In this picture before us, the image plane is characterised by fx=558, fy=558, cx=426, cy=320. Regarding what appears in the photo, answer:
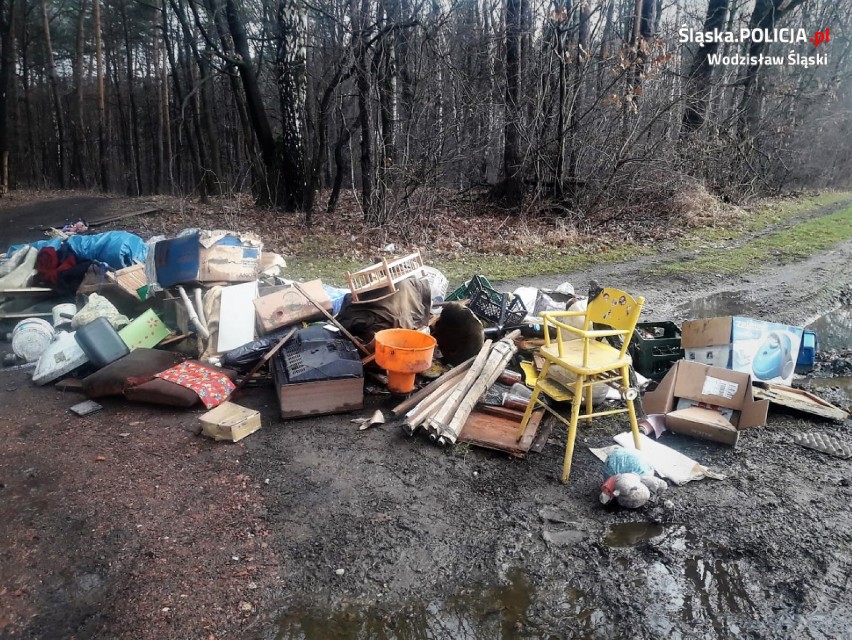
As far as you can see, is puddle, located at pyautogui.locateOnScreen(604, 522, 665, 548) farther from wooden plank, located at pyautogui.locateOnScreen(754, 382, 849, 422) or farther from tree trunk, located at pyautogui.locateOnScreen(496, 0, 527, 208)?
tree trunk, located at pyautogui.locateOnScreen(496, 0, 527, 208)

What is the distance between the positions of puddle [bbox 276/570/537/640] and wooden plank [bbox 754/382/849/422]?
→ 9.36 feet

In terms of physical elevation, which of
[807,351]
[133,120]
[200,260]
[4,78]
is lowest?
[807,351]

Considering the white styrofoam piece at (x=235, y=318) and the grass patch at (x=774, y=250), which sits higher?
the white styrofoam piece at (x=235, y=318)

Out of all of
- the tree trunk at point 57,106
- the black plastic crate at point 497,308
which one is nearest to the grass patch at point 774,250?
the black plastic crate at point 497,308

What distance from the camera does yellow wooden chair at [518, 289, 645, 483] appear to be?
3.45 metres

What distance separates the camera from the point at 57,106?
2358cm

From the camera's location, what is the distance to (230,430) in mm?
3965

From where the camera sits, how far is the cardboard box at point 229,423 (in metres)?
3.98

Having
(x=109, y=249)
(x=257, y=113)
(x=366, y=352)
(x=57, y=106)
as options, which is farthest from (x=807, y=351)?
(x=57, y=106)

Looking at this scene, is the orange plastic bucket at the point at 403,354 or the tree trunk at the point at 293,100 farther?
the tree trunk at the point at 293,100

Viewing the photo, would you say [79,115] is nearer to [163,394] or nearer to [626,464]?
→ [163,394]

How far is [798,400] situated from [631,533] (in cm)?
230

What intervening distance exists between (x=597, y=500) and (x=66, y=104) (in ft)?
102

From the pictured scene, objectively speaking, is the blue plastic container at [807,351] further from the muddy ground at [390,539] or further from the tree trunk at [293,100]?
the tree trunk at [293,100]
